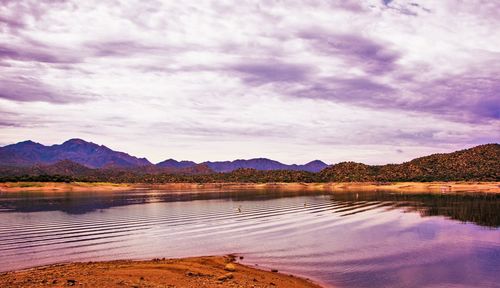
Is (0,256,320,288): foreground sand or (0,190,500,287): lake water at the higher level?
(0,256,320,288): foreground sand

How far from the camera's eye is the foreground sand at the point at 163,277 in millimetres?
17609

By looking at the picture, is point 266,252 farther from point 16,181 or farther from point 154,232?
point 16,181

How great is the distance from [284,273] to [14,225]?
40.8 meters

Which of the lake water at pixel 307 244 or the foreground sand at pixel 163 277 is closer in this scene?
the foreground sand at pixel 163 277

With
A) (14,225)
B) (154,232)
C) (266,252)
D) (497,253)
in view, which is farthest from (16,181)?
(497,253)

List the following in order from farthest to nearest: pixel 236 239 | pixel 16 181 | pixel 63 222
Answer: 1. pixel 16 181
2. pixel 63 222
3. pixel 236 239

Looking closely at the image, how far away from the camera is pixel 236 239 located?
38.7m

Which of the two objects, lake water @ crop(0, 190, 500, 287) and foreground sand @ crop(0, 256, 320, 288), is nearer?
foreground sand @ crop(0, 256, 320, 288)

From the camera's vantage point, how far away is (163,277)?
20078 millimetres

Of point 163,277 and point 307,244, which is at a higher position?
point 163,277

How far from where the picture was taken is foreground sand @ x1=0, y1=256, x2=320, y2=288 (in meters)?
17.6

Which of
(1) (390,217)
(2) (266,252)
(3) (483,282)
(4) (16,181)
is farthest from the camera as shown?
(4) (16,181)

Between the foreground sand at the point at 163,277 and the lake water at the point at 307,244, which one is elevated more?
the foreground sand at the point at 163,277

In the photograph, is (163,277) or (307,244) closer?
(163,277)
